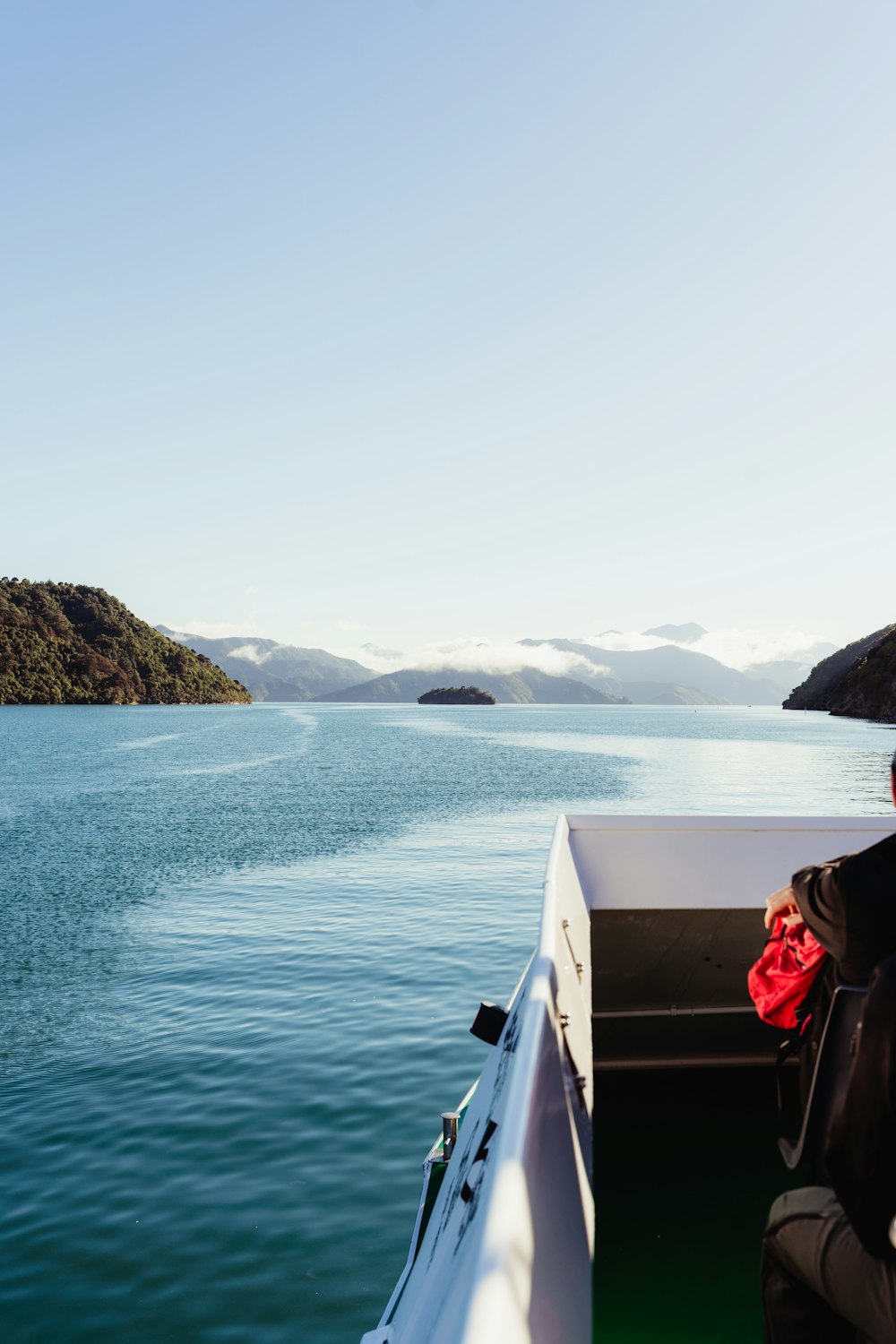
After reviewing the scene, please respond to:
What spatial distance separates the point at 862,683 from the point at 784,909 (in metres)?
126

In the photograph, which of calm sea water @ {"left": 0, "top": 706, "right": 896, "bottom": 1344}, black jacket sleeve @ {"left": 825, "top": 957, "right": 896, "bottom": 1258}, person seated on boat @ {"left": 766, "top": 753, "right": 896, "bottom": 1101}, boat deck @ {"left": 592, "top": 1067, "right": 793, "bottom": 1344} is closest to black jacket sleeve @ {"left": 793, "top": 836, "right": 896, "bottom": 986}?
person seated on boat @ {"left": 766, "top": 753, "right": 896, "bottom": 1101}

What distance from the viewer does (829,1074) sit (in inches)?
79.0

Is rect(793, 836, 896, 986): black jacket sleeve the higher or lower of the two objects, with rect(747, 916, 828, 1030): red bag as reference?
higher

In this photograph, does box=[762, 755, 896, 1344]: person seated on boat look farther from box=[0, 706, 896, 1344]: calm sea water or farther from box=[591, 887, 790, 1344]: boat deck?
box=[0, 706, 896, 1344]: calm sea water

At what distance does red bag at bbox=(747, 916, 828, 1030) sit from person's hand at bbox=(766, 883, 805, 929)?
0.04 feet

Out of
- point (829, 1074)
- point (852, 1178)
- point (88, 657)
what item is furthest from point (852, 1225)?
point (88, 657)

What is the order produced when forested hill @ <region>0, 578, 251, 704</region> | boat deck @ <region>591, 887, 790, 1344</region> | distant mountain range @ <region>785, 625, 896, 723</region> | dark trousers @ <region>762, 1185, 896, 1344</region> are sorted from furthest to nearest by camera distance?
forested hill @ <region>0, 578, 251, 704</region>
distant mountain range @ <region>785, 625, 896, 723</region>
boat deck @ <region>591, 887, 790, 1344</region>
dark trousers @ <region>762, 1185, 896, 1344</region>

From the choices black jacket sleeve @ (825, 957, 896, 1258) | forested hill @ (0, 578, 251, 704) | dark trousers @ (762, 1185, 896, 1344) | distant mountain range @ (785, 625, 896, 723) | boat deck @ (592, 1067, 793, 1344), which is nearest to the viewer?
black jacket sleeve @ (825, 957, 896, 1258)

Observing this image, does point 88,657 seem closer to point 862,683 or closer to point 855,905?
point 862,683

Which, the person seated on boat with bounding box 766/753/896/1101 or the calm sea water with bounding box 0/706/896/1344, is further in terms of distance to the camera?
the calm sea water with bounding box 0/706/896/1344

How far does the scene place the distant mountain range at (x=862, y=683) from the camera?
106312mm

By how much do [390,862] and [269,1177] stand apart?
1239cm

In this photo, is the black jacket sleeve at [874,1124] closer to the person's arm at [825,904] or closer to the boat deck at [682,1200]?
the person's arm at [825,904]

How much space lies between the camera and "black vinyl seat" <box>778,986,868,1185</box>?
6.41 feet
